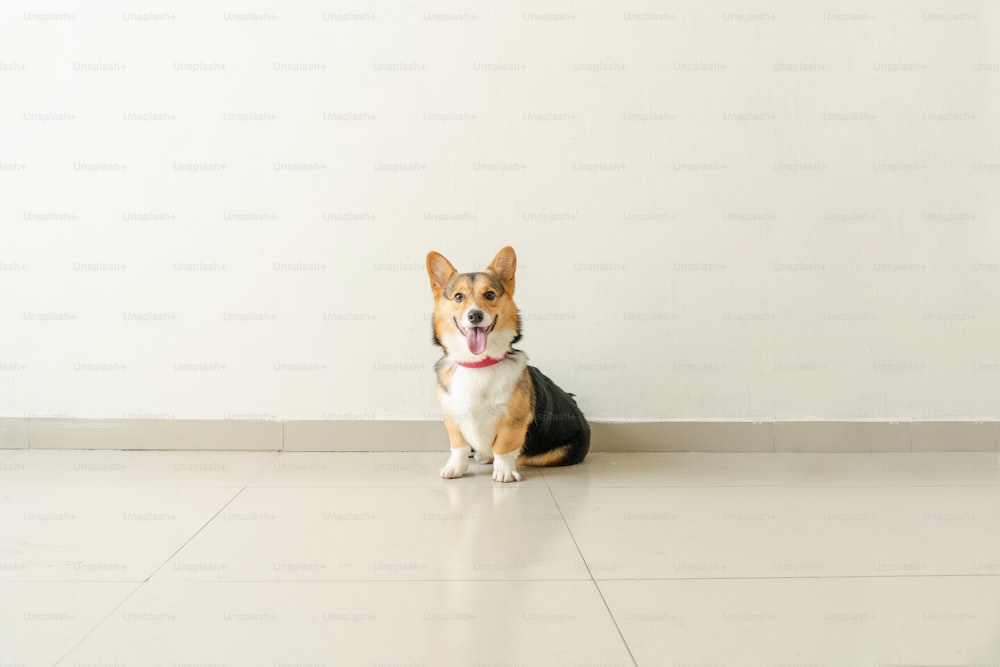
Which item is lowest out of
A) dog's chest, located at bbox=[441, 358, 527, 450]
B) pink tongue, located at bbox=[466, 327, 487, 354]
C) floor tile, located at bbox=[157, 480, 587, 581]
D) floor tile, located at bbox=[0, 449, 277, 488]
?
floor tile, located at bbox=[0, 449, 277, 488]

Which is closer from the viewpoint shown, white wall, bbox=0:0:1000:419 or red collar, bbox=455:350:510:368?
red collar, bbox=455:350:510:368

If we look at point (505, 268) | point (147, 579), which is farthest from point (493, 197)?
point (147, 579)

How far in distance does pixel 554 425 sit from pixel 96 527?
1.50 meters

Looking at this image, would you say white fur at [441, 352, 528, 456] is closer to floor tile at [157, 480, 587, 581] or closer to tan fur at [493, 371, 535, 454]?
tan fur at [493, 371, 535, 454]

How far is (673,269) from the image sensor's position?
3.19m

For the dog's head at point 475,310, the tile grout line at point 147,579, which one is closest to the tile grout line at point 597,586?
the dog's head at point 475,310

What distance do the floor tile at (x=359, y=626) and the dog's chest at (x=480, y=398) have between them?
1.07m

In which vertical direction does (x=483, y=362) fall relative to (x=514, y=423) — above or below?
above

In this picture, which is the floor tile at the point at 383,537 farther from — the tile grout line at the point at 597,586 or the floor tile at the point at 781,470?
the floor tile at the point at 781,470

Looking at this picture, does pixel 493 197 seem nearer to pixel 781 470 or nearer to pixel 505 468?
pixel 505 468

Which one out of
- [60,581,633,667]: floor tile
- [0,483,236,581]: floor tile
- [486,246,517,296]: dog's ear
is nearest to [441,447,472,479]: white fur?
[486,246,517,296]: dog's ear

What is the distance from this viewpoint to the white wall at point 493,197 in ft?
10.4

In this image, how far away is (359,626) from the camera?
4.37ft

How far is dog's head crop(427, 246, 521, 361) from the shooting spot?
8.38 ft
